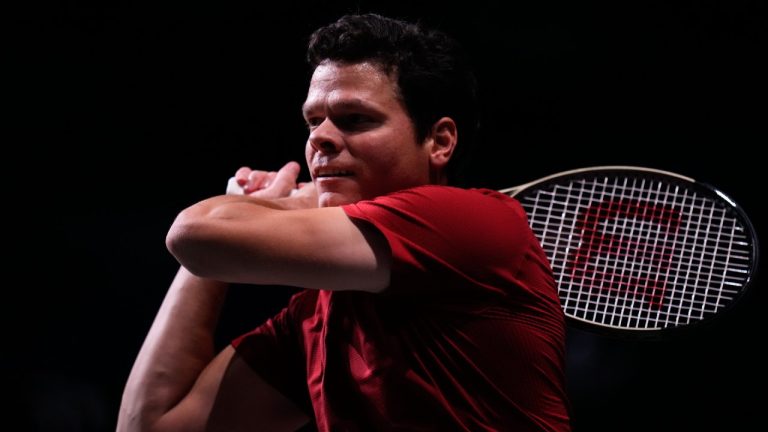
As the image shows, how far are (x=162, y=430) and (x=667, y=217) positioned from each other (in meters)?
1.03

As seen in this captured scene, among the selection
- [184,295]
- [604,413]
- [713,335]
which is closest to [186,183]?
[184,295]

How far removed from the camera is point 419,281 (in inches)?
41.2

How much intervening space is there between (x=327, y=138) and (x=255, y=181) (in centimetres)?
38

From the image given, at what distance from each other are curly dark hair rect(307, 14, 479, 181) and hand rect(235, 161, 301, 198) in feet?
0.80

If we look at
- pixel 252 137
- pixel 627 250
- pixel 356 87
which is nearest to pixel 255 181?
pixel 356 87

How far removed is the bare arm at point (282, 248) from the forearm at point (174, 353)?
434 millimetres

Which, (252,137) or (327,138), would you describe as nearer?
(327,138)

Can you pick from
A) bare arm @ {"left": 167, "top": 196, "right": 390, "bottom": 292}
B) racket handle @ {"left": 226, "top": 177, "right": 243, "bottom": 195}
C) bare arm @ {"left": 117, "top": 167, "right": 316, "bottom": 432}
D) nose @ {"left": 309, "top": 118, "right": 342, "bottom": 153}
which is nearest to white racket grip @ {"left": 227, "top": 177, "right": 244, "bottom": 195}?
racket handle @ {"left": 226, "top": 177, "right": 243, "bottom": 195}

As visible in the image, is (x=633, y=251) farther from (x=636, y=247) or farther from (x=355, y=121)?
(x=355, y=121)

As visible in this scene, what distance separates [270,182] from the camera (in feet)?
5.01

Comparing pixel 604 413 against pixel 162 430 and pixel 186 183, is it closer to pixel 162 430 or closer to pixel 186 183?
pixel 162 430

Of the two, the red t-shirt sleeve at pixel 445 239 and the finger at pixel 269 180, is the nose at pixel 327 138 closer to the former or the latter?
the red t-shirt sleeve at pixel 445 239

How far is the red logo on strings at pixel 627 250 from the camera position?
→ 1494 millimetres

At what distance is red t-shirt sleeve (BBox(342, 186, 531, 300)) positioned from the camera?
1038 mm
